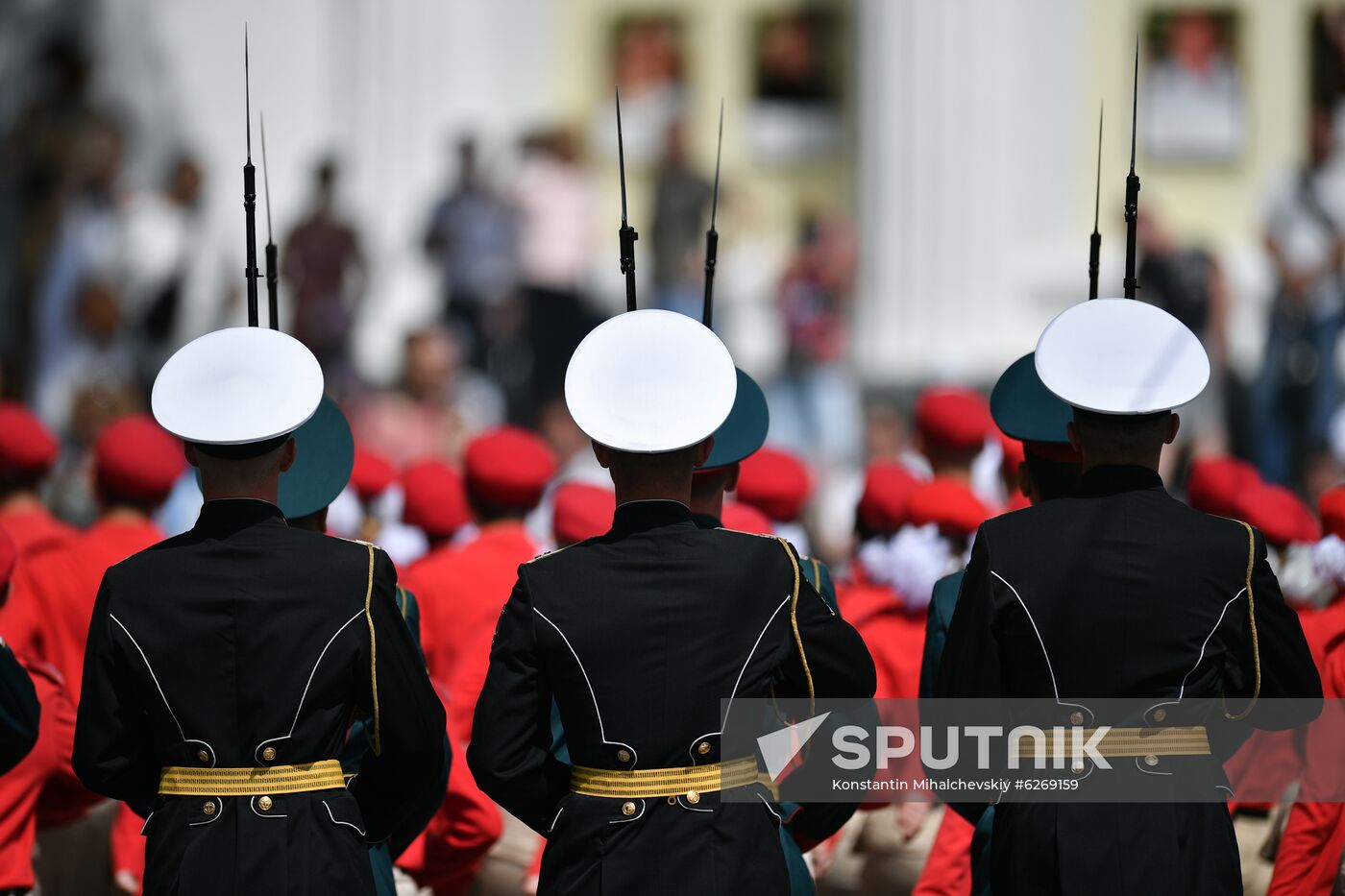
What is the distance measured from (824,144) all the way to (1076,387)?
1367 cm

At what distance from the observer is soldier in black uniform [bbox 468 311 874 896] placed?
3.70m

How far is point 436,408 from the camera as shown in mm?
12406

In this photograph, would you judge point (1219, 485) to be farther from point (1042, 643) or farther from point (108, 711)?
point (108, 711)

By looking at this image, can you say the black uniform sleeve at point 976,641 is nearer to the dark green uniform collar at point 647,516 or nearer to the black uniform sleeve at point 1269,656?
the black uniform sleeve at point 1269,656

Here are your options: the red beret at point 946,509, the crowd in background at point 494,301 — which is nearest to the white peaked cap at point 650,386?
the red beret at point 946,509

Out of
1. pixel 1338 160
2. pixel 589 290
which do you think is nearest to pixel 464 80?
pixel 589 290

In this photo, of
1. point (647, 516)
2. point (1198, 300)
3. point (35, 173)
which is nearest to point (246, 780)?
point (647, 516)

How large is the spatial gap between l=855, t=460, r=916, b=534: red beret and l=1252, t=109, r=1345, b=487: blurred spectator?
6496 millimetres

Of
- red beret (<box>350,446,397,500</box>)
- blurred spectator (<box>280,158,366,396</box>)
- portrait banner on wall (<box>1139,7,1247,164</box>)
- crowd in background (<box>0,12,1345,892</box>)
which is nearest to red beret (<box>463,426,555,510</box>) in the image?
red beret (<box>350,446,397,500</box>)

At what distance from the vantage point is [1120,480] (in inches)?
155

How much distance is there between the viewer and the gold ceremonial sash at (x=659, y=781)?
3723 mm

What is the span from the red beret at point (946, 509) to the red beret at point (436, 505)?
1.51 metres

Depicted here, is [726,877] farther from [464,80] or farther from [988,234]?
[464,80]

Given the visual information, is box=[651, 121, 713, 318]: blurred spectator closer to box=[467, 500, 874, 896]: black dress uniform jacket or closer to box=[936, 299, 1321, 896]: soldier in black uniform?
box=[936, 299, 1321, 896]: soldier in black uniform
